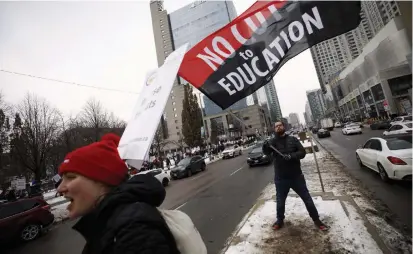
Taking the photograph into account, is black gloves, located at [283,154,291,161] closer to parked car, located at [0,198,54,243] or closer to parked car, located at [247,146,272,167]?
parked car, located at [0,198,54,243]

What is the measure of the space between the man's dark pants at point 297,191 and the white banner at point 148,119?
357 cm

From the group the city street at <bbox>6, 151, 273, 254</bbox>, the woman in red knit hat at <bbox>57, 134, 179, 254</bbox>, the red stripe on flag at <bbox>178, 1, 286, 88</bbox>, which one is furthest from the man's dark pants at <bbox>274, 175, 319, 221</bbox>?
the woman in red knit hat at <bbox>57, 134, 179, 254</bbox>

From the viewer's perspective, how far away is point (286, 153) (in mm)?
4398

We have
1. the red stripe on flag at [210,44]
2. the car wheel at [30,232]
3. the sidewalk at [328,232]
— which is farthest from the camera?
the car wheel at [30,232]

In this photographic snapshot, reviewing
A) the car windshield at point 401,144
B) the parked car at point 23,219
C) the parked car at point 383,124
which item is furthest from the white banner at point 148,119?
the parked car at point 383,124

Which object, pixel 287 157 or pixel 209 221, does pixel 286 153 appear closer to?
pixel 287 157

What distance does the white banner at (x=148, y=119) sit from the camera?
1383 millimetres

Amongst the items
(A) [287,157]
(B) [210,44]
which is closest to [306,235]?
(A) [287,157]

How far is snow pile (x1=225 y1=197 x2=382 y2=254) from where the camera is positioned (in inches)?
141

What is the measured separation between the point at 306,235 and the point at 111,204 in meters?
4.14

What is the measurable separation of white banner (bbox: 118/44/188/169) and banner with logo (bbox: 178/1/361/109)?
902 millimetres

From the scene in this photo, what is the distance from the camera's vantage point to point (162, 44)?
11481 cm

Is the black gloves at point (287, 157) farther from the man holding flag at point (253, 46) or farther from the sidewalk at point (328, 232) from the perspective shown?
the man holding flag at point (253, 46)

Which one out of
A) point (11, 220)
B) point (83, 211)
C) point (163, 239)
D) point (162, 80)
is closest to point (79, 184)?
point (83, 211)
